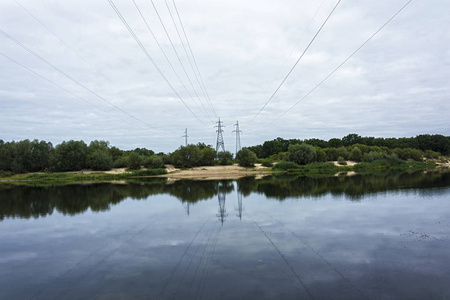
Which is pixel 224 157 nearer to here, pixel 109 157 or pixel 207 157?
pixel 207 157

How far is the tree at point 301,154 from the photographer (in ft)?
262

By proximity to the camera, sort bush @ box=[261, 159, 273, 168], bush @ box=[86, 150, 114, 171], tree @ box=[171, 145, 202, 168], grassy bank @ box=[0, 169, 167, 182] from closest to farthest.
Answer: grassy bank @ box=[0, 169, 167, 182] < bush @ box=[86, 150, 114, 171] < tree @ box=[171, 145, 202, 168] < bush @ box=[261, 159, 273, 168]

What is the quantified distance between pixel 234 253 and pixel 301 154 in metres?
70.9

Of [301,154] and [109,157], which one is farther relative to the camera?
[301,154]

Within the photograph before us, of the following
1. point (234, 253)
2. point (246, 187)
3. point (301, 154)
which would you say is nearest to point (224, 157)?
point (301, 154)

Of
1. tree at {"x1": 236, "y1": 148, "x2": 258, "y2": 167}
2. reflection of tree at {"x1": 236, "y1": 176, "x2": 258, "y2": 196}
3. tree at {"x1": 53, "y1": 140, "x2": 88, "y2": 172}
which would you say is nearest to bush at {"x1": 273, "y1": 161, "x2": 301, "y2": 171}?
tree at {"x1": 236, "y1": 148, "x2": 258, "y2": 167}

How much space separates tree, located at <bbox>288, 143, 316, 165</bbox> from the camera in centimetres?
7994

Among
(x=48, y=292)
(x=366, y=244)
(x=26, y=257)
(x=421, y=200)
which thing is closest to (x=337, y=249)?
(x=366, y=244)

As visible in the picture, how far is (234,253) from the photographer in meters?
11.5

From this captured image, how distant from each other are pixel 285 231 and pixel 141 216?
32.6 ft

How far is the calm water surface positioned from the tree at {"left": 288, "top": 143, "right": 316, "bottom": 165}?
192 ft

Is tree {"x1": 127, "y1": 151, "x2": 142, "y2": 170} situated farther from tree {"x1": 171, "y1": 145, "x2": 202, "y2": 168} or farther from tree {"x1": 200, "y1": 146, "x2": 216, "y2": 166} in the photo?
tree {"x1": 200, "y1": 146, "x2": 216, "y2": 166}

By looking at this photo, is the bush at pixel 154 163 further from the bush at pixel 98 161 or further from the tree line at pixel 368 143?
the tree line at pixel 368 143

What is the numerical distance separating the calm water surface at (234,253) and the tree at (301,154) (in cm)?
5843
